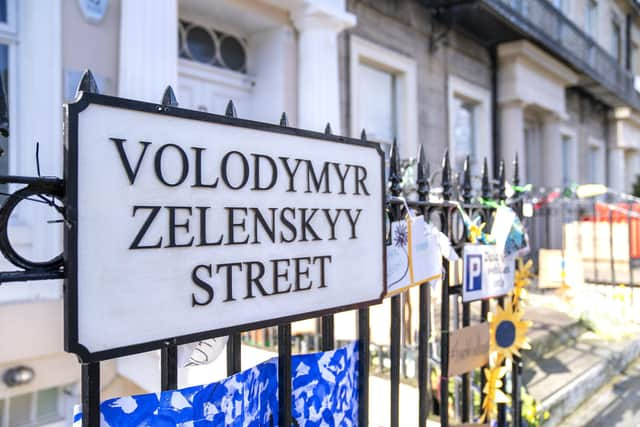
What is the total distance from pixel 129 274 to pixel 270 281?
36 cm

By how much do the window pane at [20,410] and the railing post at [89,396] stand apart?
283 centimetres

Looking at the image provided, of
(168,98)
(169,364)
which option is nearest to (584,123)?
(168,98)

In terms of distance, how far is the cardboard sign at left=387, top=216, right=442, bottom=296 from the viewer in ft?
5.55

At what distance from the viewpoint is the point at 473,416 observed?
275cm

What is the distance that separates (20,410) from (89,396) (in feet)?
9.56

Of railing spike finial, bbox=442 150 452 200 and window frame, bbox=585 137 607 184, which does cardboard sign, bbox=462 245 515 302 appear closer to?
railing spike finial, bbox=442 150 452 200

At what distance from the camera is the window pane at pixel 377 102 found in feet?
22.3

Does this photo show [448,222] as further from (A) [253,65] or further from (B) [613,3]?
(B) [613,3]

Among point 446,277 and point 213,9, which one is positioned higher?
point 213,9

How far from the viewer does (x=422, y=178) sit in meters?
1.90

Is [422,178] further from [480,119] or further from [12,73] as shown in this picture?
[480,119]

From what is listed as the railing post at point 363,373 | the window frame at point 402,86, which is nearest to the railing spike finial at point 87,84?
the railing post at point 363,373

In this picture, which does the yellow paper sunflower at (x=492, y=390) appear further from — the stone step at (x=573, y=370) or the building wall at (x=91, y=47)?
the building wall at (x=91, y=47)

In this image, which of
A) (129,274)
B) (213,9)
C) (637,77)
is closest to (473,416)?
(129,274)
